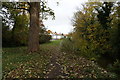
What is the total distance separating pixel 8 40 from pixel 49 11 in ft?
32.4

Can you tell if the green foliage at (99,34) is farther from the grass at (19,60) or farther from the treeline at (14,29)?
the treeline at (14,29)

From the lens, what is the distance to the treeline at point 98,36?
37.3 ft

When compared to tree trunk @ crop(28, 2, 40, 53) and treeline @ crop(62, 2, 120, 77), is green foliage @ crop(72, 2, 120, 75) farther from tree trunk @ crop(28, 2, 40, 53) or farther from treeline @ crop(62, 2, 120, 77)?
tree trunk @ crop(28, 2, 40, 53)

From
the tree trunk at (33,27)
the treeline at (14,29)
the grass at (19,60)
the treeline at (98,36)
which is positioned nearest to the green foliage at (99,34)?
the treeline at (98,36)

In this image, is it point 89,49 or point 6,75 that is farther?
point 89,49

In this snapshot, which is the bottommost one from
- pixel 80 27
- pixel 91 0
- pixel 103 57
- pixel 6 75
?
pixel 103 57

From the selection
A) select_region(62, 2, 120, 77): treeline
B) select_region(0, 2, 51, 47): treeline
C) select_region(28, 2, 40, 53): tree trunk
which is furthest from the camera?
select_region(0, 2, 51, 47): treeline

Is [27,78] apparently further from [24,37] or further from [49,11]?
[24,37]

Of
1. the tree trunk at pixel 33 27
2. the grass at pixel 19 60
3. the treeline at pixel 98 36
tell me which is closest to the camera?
the grass at pixel 19 60

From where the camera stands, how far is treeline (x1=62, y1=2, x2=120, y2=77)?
11377mm

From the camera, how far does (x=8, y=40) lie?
1948 centimetres

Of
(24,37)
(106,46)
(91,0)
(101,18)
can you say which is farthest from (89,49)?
(24,37)

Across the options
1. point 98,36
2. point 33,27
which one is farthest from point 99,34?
point 33,27

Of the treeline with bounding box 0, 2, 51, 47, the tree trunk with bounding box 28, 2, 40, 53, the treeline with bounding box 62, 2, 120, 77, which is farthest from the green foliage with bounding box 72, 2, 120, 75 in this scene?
the treeline with bounding box 0, 2, 51, 47
